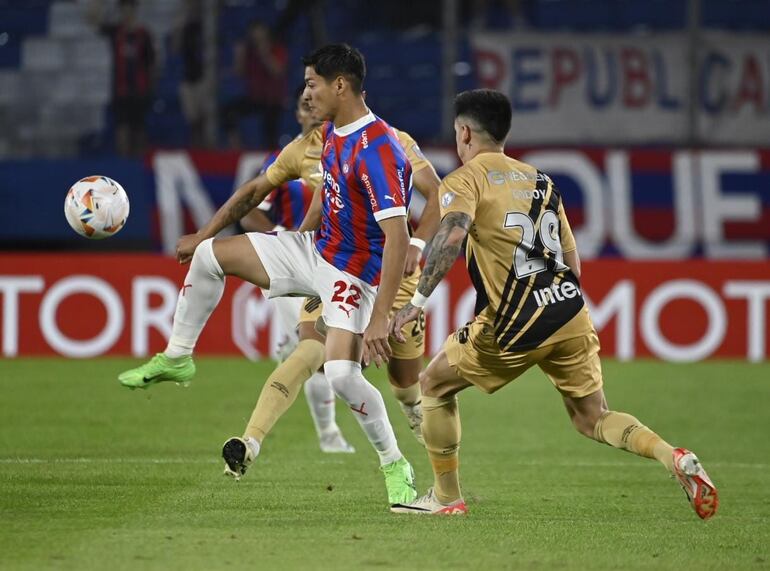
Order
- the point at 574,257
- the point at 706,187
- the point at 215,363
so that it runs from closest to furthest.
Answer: the point at 574,257 → the point at 215,363 → the point at 706,187

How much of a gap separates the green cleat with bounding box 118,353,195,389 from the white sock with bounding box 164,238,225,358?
0.04 metres

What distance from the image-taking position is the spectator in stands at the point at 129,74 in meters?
17.5

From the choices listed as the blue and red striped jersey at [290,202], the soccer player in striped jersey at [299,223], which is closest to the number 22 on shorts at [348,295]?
the soccer player in striped jersey at [299,223]

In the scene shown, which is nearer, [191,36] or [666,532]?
[666,532]

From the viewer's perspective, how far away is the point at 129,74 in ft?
58.1

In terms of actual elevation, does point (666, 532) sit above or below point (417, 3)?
below

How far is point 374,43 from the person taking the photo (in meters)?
18.0

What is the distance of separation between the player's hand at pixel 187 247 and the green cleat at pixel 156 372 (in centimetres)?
49

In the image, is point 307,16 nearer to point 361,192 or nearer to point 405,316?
point 361,192

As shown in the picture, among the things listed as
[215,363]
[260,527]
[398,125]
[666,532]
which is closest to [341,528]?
[260,527]

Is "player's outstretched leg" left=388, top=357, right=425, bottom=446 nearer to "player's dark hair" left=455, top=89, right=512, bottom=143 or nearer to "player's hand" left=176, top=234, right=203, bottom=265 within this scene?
"player's hand" left=176, top=234, right=203, bottom=265

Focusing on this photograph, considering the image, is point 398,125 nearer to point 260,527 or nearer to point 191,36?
point 191,36

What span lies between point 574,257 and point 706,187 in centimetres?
1107

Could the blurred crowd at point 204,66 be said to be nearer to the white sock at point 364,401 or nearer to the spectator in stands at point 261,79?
the spectator in stands at point 261,79
